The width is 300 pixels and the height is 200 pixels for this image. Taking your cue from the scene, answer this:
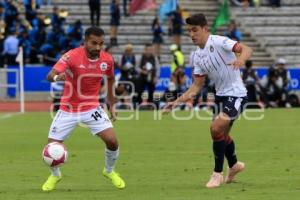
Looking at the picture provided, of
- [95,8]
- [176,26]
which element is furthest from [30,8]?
[176,26]

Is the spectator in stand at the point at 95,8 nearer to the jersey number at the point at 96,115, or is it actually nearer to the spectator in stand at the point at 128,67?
the spectator in stand at the point at 128,67

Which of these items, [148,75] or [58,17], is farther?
[58,17]

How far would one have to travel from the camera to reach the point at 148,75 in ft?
105

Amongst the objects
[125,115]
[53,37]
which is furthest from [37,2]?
[125,115]

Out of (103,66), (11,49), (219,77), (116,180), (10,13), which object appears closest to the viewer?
(103,66)

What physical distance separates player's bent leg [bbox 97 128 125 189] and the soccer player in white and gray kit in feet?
2.66

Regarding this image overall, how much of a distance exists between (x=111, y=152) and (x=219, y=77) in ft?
5.71

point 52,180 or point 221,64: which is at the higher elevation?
point 221,64

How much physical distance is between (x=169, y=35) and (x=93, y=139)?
19.0 metres

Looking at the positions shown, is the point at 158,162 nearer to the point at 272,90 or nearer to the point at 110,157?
the point at 110,157

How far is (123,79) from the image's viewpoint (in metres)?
32.4

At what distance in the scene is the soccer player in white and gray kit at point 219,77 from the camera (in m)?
12.8

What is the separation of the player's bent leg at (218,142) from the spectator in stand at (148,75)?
63.0 feet

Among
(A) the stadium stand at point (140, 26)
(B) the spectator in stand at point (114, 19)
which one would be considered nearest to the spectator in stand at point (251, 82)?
(A) the stadium stand at point (140, 26)
